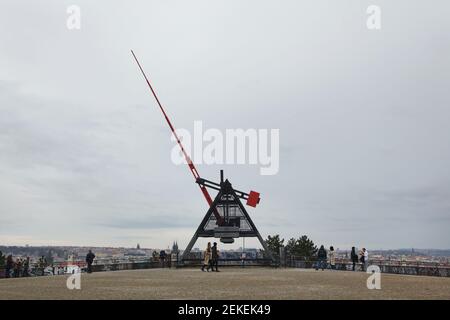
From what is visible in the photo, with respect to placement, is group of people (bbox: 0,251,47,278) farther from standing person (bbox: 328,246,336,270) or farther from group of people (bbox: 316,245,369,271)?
standing person (bbox: 328,246,336,270)

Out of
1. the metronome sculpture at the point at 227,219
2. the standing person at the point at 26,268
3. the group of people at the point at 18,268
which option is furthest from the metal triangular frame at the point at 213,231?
the standing person at the point at 26,268

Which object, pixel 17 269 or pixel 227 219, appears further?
pixel 227 219

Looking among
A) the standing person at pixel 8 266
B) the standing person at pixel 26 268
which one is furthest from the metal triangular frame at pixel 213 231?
the standing person at pixel 8 266

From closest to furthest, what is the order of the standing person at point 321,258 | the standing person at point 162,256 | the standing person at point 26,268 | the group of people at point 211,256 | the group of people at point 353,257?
1. the standing person at point 26,268
2. the group of people at point 211,256
3. the group of people at point 353,257
4. the standing person at point 321,258
5. the standing person at point 162,256

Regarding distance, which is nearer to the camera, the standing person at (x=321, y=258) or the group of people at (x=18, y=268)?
the group of people at (x=18, y=268)

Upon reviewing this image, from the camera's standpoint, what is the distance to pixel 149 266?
33.7m

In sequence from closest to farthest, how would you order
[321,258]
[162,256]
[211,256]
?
[211,256] < [321,258] < [162,256]

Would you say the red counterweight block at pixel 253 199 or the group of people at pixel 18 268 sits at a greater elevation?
the red counterweight block at pixel 253 199

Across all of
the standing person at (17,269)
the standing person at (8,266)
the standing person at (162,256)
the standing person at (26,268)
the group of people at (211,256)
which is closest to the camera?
the standing person at (8,266)

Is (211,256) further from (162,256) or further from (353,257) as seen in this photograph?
(353,257)

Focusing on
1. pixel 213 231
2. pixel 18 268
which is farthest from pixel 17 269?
pixel 213 231

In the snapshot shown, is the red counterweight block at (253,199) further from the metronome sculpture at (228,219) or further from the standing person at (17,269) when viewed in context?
the standing person at (17,269)

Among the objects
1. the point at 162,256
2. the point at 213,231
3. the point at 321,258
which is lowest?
the point at 162,256
